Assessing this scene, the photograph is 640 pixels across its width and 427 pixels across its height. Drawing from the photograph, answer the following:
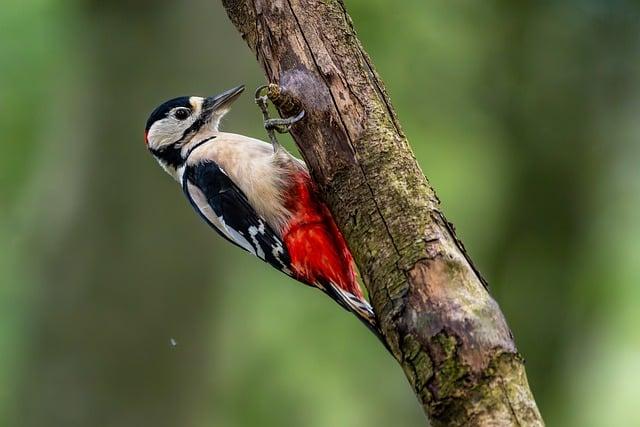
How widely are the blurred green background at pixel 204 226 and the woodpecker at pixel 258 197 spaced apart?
6.68 feet

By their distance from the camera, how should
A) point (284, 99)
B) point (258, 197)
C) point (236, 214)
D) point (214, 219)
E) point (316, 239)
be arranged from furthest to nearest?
point (214, 219)
point (236, 214)
point (258, 197)
point (316, 239)
point (284, 99)

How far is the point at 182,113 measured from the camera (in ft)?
15.0

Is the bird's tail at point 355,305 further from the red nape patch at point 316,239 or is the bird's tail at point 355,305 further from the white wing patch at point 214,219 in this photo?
the white wing patch at point 214,219

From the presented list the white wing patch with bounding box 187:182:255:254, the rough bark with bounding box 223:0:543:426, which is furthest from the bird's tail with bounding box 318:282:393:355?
the rough bark with bounding box 223:0:543:426

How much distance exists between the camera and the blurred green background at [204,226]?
6.34 meters

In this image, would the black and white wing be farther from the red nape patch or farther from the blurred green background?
the blurred green background

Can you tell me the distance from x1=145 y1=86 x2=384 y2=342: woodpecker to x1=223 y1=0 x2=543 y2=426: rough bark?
0.95 metres

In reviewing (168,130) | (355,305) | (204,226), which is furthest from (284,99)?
(204,226)

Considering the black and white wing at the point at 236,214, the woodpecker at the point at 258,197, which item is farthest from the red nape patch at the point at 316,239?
the black and white wing at the point at 236,214

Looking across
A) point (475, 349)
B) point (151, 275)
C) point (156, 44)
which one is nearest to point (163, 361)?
point (151, 275)

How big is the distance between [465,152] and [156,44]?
275 centimetres

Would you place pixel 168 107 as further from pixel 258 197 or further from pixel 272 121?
pixel 272 121

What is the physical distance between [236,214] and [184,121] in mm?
655

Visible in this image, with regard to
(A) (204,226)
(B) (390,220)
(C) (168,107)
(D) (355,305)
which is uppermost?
(C) (168,107)
